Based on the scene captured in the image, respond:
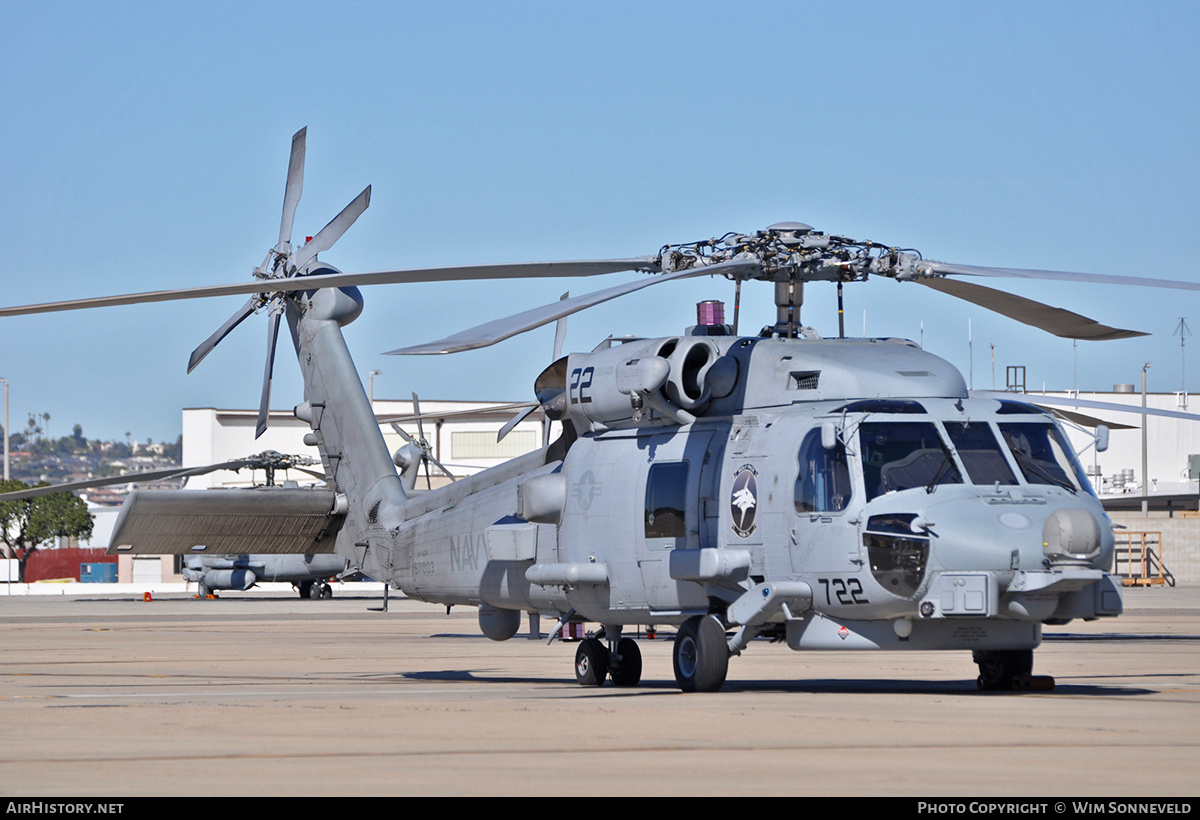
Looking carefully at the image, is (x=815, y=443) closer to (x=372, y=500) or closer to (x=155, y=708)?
(x=155, y=708)

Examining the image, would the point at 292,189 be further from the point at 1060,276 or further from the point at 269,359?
the point at 1060,276

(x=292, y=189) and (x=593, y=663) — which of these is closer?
(x=593, y=663)

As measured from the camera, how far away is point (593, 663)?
16.0 metres

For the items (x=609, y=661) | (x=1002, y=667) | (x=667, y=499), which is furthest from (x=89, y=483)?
(x=1002, y=667)

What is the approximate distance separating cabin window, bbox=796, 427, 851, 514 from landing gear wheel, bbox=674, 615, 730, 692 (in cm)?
139

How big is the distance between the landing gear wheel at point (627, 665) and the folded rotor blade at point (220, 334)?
7001 millimetres

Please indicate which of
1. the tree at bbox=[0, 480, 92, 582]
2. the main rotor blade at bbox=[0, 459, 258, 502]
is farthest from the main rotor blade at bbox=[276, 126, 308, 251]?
the tree at bbox=[0, 480, 92, 582]

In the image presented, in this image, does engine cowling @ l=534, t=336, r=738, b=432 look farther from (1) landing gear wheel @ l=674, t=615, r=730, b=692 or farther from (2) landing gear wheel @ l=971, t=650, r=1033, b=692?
(2) landing gear wheel @ l=971, t=650, r=1033, b=692

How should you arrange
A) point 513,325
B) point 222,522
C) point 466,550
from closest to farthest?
point 513,325 → point 466,550 → point 222,522

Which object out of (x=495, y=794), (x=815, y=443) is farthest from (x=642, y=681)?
(x=495, y=794)

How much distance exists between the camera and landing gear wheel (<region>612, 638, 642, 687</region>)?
15.9 meters

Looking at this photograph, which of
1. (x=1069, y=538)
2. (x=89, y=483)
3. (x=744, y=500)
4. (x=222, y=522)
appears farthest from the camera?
(x=222, y=522)

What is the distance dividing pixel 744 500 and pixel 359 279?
13.4 ft

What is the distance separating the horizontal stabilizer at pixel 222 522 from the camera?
111 ft
